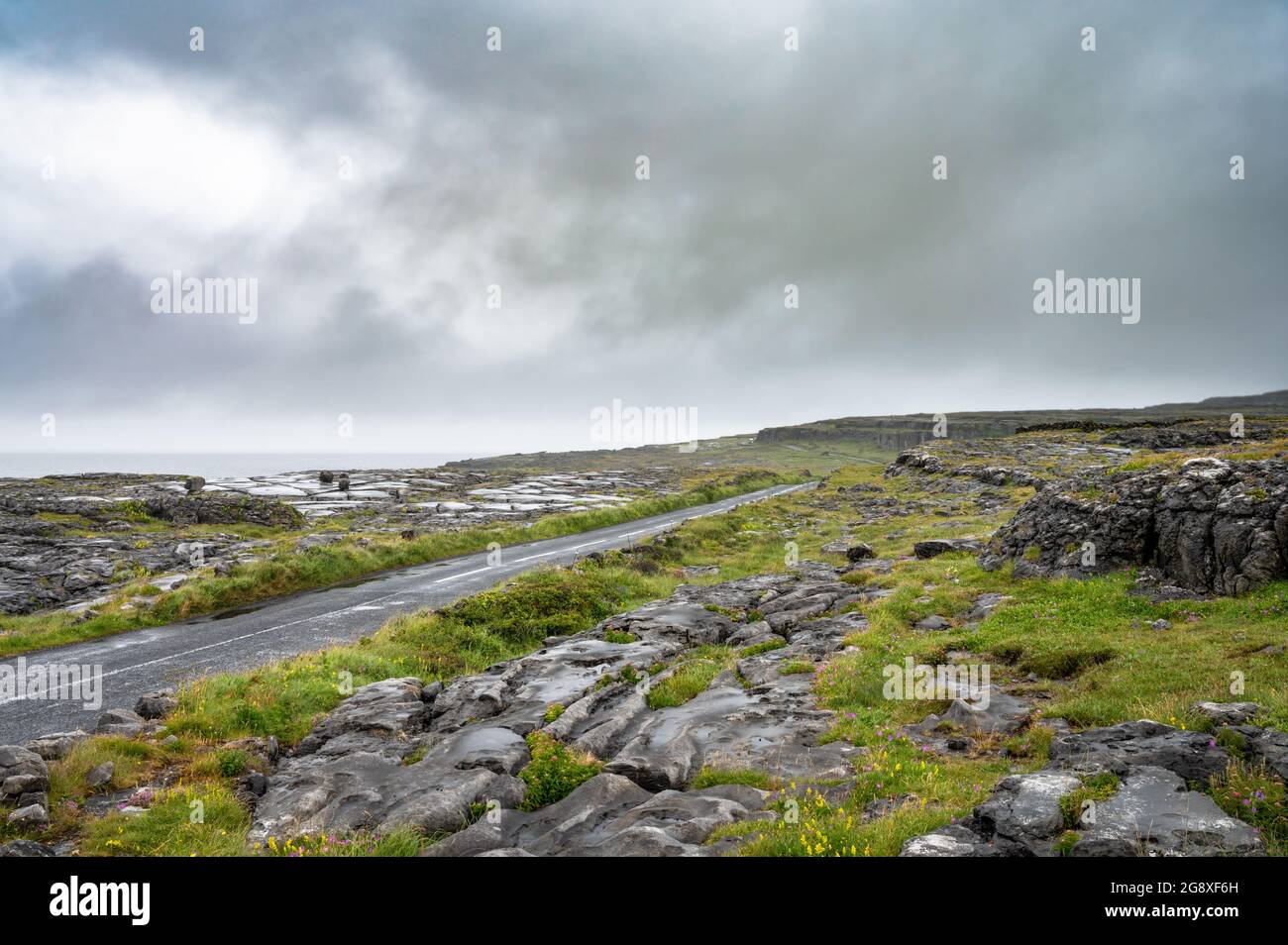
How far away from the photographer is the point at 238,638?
79.1ft

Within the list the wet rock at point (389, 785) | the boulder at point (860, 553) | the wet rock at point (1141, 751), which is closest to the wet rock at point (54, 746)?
the wet rock at point (389, 785)

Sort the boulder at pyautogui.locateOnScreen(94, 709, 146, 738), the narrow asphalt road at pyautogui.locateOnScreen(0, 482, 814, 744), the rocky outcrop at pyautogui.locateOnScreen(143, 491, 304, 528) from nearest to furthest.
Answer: the boulder at pyautogui.locateOnScreen(94, 709, 146, 738) < the narrow asphalt road at pyautogui.locateOnScreen(0, 482, 814, 744) < the rocky outcrop at pyautogui.locateOnScreen(143, 491, 304, 528)

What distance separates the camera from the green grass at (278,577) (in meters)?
24.8

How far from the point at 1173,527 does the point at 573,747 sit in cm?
1928

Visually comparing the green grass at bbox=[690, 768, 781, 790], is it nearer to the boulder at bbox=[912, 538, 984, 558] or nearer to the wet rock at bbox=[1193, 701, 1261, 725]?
the wet rock at bbox=[1193, 701, 1261, 725]

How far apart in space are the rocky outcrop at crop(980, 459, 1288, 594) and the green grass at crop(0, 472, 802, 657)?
34.3 m

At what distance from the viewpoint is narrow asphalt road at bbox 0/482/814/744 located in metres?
16.8

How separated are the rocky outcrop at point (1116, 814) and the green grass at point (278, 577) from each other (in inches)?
1192

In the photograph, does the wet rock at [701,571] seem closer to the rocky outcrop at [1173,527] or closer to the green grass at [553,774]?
the rocky outcrop at [1173,527]

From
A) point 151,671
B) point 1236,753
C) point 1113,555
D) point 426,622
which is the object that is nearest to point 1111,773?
point 1236,753

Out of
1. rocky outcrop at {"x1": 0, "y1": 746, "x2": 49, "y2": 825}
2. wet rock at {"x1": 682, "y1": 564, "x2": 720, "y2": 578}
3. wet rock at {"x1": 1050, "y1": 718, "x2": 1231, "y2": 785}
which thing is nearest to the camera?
wet rock at {"x1": 1050, "y1": 718, "x2": 1231, "y2": 785}

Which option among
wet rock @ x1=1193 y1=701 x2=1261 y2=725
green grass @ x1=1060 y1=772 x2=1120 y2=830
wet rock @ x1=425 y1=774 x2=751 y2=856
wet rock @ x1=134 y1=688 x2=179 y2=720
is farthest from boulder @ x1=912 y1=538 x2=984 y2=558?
wet rock @ x1=134 y1=688 x2=179 y2=720
